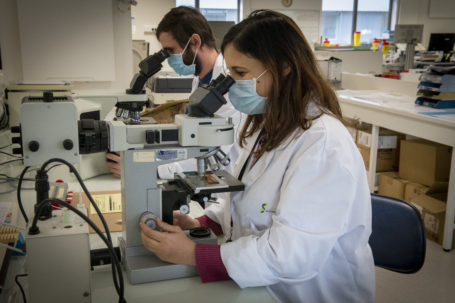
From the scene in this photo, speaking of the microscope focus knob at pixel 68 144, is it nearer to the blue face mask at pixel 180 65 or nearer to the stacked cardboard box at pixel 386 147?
the blue face mask at pixel 180 65

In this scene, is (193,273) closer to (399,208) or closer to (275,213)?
(275,213)

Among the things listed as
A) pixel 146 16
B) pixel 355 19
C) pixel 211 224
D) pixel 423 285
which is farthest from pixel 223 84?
pixel 355 19

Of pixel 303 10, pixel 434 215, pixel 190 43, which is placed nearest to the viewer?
pixel 190 43

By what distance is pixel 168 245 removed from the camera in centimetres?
98

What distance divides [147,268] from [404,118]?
2527 mm

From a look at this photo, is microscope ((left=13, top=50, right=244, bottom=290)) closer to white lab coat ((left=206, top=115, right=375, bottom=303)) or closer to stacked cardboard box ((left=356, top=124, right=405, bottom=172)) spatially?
white lab coat ((left=206, top=115, right=375, bottom=303))

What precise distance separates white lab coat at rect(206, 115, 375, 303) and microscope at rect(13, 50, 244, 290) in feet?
0.34

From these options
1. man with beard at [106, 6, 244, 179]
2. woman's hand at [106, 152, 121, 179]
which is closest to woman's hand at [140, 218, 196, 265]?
woman's hand at [106, 152, 121, 179]

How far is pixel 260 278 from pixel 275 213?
0.17 metres

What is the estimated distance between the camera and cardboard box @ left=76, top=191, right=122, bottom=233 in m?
1.34

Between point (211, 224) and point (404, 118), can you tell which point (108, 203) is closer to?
point (211, 224)

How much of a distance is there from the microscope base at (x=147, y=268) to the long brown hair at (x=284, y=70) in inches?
15.2

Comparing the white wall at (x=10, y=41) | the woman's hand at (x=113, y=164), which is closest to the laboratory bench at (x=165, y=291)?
the woman's hand at (x=113, y=164)

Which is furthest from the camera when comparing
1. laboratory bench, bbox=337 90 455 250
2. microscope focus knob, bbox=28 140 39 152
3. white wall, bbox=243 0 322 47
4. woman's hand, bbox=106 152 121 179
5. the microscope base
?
white wall, bbox=243 0 322 47
